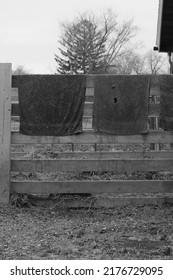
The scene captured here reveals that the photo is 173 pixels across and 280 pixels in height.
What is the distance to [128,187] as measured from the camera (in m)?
6.93

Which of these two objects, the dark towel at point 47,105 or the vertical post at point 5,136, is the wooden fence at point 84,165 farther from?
the dark towel at point 47,105

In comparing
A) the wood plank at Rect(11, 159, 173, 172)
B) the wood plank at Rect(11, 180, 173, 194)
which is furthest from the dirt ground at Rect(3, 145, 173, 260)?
the wood plank at Rect(11, 159, 173, 172)

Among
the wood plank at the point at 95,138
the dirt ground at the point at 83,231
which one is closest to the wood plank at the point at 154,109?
the wood plank at the point at 95,138

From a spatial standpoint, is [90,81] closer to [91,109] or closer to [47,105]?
[91,109]

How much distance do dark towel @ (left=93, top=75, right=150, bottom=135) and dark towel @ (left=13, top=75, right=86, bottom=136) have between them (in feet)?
1.12

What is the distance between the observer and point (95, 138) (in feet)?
22.9

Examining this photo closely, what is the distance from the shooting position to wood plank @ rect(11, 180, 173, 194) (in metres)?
6.91

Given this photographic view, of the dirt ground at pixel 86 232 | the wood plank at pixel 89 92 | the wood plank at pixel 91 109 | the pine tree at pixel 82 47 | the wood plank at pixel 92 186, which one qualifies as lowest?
the dirt ground at pixel 86 232

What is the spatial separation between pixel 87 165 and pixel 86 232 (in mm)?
1463

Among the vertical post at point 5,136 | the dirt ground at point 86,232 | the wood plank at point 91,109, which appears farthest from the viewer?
the wood plank at point 91,109

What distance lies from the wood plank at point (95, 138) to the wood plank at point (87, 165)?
0.29 m

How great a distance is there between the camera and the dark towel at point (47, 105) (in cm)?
693

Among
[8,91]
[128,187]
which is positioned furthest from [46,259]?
[8,91]

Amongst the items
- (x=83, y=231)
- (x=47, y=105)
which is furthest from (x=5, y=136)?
(x=83, y=231)
